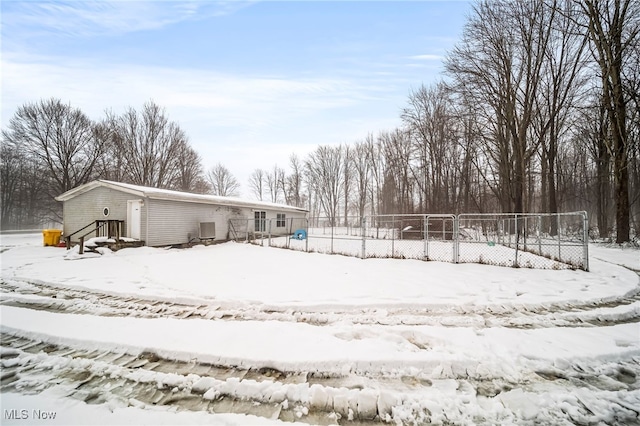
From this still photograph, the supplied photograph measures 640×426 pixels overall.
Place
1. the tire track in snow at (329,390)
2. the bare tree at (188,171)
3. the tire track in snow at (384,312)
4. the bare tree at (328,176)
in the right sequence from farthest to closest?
the bare tree at (328,176) → the bare tree at (188,171) → the tire track in snow at (384,312) → the tire track in snow at (329,390)

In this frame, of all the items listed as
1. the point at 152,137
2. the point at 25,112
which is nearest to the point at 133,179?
the point at 152,137

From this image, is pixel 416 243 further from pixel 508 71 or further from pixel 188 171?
pixel 188 171

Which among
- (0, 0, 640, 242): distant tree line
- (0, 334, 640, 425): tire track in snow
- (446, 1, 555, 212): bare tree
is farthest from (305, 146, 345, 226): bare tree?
(0, 334, 640, 425): tire track in snow

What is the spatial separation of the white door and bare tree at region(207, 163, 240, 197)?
124ft

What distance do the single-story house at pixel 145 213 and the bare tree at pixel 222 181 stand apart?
3488 cm

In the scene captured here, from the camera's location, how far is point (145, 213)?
40.4ft

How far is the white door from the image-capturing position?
12406 mm

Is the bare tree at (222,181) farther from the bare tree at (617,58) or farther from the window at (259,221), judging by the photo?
the bare tree at (617,58)

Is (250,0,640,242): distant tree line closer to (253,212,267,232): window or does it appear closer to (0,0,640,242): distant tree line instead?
(0,0,640,242): distant tree line

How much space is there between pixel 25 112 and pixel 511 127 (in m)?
39.8

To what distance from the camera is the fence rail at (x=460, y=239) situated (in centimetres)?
859

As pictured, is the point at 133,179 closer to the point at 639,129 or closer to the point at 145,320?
the point at 145,320

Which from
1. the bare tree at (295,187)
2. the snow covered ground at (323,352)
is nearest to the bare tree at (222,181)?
the bare tree at (295,187)

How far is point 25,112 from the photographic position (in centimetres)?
2369
